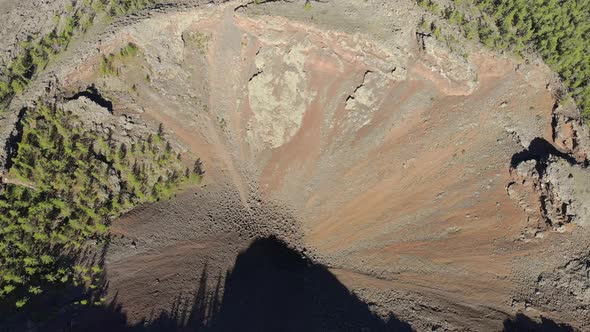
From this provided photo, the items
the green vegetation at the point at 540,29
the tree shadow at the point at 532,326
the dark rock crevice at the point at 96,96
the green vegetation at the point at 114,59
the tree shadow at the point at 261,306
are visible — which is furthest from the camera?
the green vegetation at the point at 540,29

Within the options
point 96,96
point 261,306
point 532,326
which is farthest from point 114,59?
point 532,326

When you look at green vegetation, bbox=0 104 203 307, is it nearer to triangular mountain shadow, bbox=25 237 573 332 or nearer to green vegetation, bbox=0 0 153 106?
green vegetation, bbox=0 0 153 106

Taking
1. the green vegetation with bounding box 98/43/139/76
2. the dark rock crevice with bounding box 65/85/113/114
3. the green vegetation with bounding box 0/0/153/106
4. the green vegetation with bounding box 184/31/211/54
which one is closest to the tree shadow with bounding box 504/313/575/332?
the green vegetation with bounding box 184/31/211/54

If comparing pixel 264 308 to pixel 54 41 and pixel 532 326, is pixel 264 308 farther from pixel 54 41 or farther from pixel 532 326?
pixel 54 41

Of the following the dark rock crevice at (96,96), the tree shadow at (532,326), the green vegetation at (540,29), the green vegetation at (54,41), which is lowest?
the tree shadow at (532,326)

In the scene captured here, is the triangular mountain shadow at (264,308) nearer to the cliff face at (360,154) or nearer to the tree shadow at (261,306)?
the tree shadow at (261,306)

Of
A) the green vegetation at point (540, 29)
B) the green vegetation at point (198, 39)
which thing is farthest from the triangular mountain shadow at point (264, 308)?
the green vegetation at point (540, 29)
